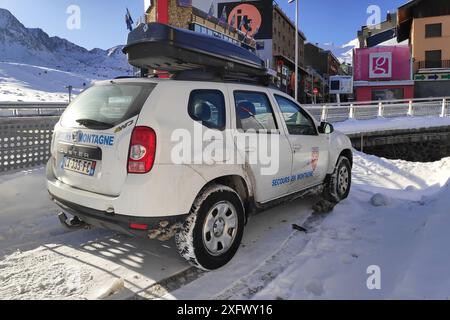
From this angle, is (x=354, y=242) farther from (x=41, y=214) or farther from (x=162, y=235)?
(x=41, y=214)

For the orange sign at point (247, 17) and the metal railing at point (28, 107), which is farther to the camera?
the orange sign at point (247, 17)

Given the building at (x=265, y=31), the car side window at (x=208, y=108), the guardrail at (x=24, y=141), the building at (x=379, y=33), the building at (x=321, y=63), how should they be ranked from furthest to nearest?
1. the building at (x=321, y=63)
2. the building at (x=379, y=33)
3. the building at (x=265, y=31)
4. the guardrail at (x=24, y=141)
5. the car side window at (x=208, y=108)

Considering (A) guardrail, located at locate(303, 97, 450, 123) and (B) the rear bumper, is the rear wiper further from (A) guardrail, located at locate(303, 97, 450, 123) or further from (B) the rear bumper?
(A) guardrail, located at locate(303, 97, 450, 123)

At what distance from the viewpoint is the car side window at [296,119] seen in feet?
15.9

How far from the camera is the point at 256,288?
3.36m

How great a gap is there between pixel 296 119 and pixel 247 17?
47.7m

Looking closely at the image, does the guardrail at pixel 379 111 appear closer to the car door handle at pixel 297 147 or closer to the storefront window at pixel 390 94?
the car door handle at pixel 297 147

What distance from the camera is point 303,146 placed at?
16.4ft

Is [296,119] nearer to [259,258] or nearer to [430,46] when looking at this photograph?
[259,258]

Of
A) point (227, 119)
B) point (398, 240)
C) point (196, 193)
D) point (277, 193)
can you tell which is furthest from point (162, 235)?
point (398, 240)

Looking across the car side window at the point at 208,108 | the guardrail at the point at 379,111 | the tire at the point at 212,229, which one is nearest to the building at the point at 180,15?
the guardrail at the point at 379,111

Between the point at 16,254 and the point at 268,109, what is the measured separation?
325 centimetres

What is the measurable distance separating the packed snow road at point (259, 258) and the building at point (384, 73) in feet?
124

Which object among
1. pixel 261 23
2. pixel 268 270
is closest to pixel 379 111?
pixel 268 270
